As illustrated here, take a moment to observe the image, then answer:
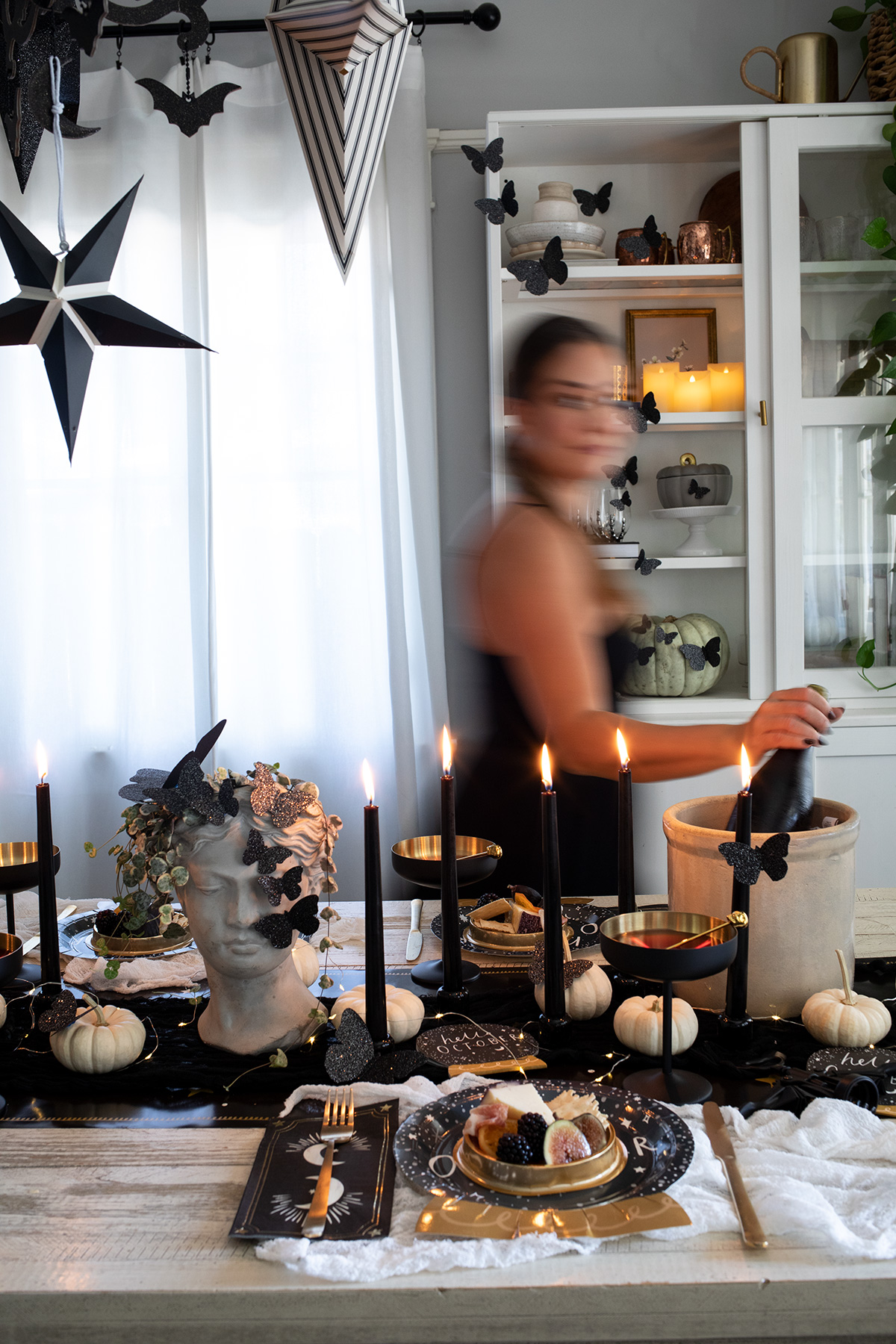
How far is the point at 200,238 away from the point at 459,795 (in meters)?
1.73

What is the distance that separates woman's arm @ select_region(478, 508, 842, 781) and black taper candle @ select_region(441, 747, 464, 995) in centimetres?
54

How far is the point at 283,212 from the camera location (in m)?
2.72

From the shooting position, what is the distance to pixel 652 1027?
3.09 feet

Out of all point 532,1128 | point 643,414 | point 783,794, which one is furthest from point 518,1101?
point 643,414

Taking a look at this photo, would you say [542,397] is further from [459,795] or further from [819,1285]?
[819,1285]

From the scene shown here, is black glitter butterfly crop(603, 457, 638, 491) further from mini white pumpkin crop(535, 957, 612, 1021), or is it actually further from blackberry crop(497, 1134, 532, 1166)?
blackberry crop(497, 1134, 532, 1166)

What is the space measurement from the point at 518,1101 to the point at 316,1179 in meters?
0.15

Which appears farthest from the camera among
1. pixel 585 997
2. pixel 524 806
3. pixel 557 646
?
pixel 524 806

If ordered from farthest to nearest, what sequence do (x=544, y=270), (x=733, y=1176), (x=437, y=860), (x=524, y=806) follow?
(x=544, y=270), (x=524, y=806), (x=437, y=860), (x=733, y=1176)

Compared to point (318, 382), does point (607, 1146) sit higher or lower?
lower

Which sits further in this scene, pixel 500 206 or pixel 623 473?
pixel 623 473

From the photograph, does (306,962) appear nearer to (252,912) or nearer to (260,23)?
(252,912)

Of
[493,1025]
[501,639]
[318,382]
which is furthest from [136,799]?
[318,382]

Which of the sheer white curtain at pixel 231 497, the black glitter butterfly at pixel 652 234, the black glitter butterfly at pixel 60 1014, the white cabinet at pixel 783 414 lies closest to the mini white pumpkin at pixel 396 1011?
the black glitter butterfly at pixel 60 1014
